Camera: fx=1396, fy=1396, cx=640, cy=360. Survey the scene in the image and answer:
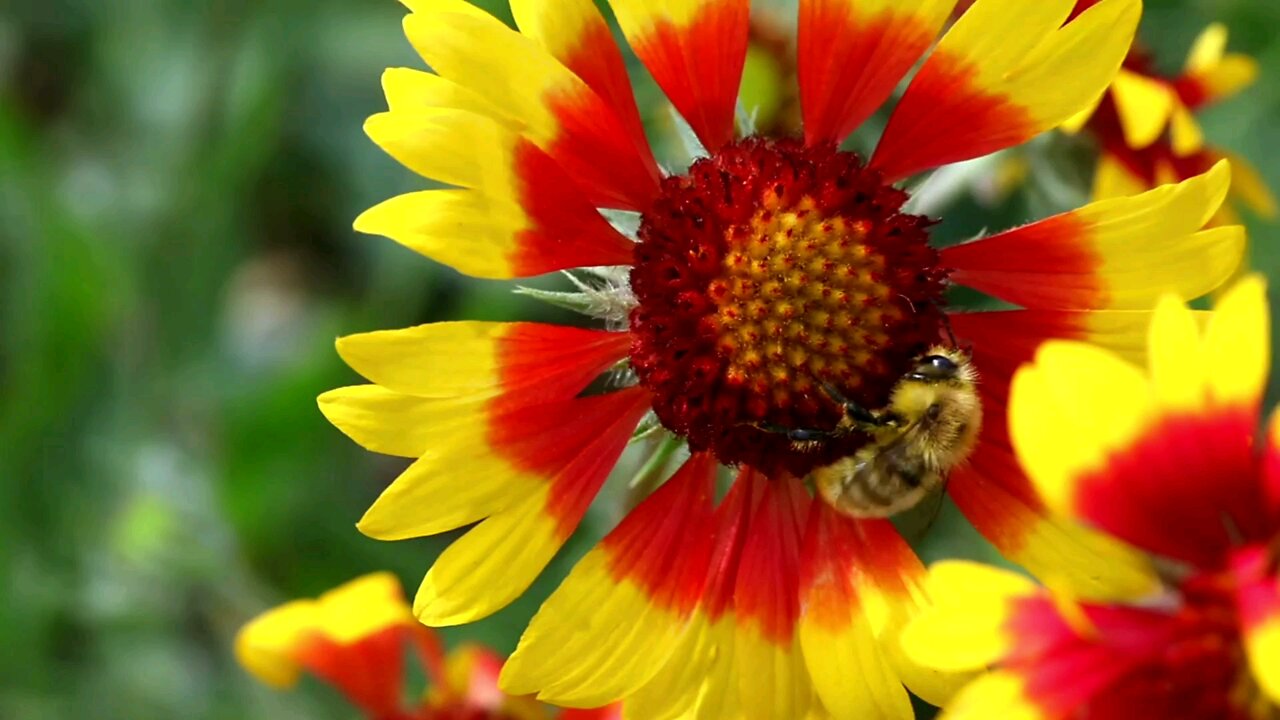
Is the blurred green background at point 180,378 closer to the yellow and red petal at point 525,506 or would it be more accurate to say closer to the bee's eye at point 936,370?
the yellow and red petal at point 525,506

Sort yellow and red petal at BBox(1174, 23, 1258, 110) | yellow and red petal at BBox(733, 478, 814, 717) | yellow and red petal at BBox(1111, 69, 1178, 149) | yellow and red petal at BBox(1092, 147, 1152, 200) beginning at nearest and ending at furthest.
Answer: yellow and red petal at BBox(733, 478, 814, 717) < yellow and red petal at BBox(1111, 69, 1178, 149) < yellow and red petal at BBox(1092, 147, 1152, 200) < yellow and red petal at BBox(1174, 23, 1258, 110)

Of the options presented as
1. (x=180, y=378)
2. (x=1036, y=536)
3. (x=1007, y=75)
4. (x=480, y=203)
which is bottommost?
(x=1036, y=536)

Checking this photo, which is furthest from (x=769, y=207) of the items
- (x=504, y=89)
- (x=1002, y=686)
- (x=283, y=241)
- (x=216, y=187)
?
(x=283, y=241)

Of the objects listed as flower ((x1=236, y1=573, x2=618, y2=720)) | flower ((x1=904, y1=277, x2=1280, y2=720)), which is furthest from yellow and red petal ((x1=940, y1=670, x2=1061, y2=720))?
flower ((x1=236, y1=573, x2=618, y2=720))

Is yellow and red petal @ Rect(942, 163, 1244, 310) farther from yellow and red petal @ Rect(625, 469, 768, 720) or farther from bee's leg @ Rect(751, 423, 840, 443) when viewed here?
yellow and red petal @ Rect(625, 469, 768, 720)

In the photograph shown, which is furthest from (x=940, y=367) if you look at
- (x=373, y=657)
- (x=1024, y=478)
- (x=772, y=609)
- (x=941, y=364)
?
(x=373, y=657)

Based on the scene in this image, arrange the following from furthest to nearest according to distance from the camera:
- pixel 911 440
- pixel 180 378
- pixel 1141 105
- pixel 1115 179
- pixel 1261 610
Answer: pixel 180 378, pixel 1115 179, pixel 1141 105, pixel 911 440, pixel 1261 610

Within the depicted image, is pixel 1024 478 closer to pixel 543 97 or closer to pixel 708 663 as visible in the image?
pixel 708 663
